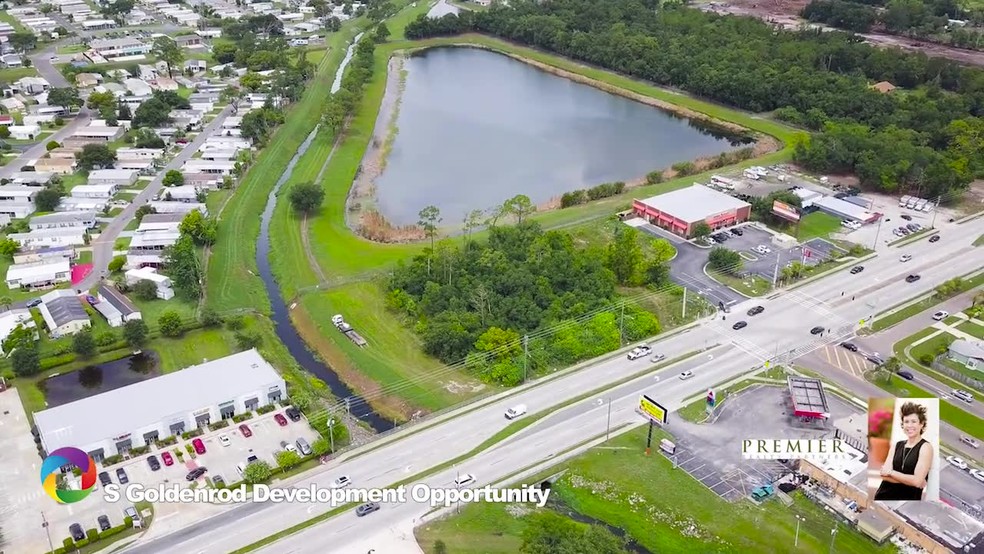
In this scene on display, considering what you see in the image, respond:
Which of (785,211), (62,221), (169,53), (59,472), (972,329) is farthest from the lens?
(169,53)

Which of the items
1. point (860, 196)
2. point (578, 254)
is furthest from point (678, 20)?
point (578, 254)

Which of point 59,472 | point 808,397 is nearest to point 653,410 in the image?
point 808,397

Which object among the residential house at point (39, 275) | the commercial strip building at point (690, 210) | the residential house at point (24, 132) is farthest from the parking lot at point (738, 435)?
the residential house at point (24, 132)

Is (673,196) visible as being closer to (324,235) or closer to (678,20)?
(324,235)

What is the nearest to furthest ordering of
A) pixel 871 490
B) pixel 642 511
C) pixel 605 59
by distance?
pixel 871 490
pixel 642 511
pixel 605 59

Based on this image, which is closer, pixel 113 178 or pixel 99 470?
pixel 99 470

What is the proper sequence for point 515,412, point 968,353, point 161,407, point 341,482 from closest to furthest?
point 341,482, point 161,407, point 515,412, point 968,353

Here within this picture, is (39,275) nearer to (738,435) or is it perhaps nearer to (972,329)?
(738,435)

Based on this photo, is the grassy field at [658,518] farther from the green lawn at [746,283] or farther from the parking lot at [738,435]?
the green lawn at [746,283]
